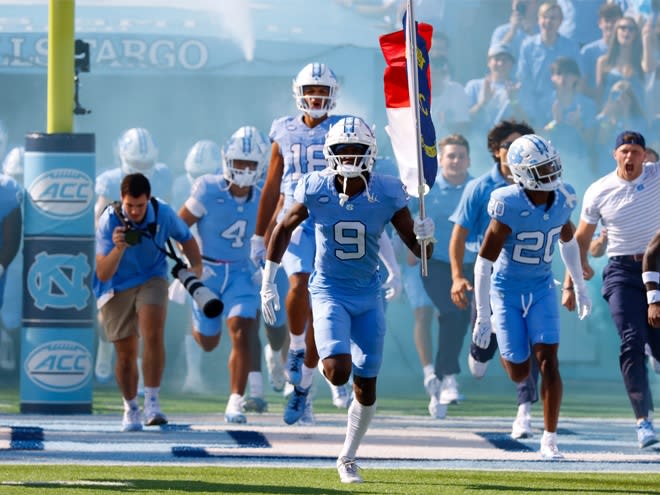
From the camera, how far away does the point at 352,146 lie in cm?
952

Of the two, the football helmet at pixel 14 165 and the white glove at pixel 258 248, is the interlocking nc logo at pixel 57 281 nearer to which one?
the white glove at pixel 258 248

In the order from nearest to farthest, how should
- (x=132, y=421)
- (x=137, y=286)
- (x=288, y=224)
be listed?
(x=288, y=224) → (x=132, y=421) → (x=137, y=286)

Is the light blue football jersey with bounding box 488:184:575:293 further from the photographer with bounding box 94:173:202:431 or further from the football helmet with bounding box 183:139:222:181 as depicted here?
the football helmet with bounding box 183:139:222:181

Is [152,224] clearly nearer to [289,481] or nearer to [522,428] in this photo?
[522,428]

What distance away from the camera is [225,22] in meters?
15.8

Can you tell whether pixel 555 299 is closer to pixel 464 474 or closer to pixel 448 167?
pixel 464 474

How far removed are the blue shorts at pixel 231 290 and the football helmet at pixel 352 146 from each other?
3.46m

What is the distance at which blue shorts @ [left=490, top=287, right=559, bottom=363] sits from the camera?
1067 cm

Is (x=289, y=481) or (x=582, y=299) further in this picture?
(x=582, y=299)

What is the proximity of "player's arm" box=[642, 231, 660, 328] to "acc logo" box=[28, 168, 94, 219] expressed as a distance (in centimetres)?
394

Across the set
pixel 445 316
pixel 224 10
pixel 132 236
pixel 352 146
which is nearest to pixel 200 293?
pixel 132 236

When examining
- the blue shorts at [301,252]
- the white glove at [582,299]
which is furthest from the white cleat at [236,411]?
the white glove at [582,299]

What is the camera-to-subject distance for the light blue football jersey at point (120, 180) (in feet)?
50.5

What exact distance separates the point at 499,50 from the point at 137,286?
459cm
